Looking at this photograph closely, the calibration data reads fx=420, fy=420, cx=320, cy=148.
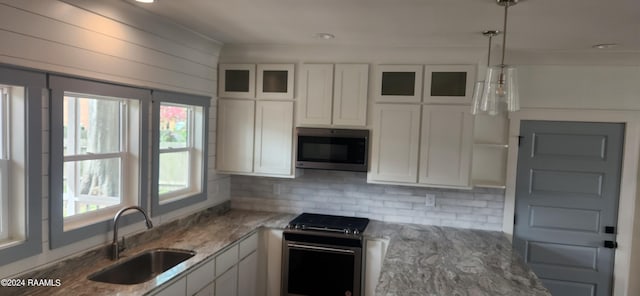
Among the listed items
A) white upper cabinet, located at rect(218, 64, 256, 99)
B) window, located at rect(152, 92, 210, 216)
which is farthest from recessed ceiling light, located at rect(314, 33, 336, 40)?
window, located at rect(152, 92, 210, 216)

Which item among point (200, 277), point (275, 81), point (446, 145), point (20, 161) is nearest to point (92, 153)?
point (20, 161)

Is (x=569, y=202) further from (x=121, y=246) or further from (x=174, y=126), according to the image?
(x=121, y=246)

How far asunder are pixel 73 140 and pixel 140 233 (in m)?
0.79

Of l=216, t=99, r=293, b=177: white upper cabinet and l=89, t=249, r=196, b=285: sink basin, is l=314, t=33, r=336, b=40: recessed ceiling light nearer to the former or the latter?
l=216, t=99, r=293, b=177: white upper cabinet

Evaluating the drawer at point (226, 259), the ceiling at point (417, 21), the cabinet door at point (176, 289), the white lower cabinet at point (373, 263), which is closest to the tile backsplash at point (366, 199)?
the white lower cabinet at point (373, 263)

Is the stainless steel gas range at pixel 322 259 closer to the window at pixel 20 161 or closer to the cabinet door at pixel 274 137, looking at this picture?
the cabinet door at pixel 274 137

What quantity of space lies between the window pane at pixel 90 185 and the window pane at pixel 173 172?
0.41 m

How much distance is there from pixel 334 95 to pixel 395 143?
665 mm

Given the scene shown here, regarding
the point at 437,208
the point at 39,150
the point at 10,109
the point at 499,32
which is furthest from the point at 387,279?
the point at 10,109

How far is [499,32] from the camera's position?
9.21 feet

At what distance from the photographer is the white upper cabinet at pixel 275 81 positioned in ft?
12.2

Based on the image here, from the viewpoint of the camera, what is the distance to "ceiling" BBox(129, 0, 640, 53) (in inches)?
89.0

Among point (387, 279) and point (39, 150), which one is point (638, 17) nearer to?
point (387, 279)

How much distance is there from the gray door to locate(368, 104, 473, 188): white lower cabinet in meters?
0.63
